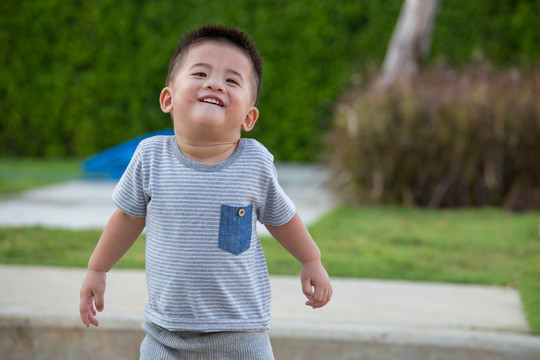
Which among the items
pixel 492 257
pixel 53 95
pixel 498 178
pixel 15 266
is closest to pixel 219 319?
pixel 15 266

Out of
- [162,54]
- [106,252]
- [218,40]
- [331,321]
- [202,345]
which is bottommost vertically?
[162,54]

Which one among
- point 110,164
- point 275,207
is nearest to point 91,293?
point 275,207

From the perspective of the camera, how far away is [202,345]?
2219mm

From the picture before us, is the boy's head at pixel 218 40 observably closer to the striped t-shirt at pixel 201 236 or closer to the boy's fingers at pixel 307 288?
the striped t-shirt at pixel 201 236

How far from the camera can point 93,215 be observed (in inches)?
281

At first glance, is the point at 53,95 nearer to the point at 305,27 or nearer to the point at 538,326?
the point at 305,27

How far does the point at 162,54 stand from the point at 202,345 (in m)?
10.3

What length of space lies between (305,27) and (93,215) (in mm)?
5693

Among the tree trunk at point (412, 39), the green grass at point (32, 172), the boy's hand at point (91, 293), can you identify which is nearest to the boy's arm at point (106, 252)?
the boy's hand at point (91, 293)

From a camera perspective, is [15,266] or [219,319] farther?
[15,266]

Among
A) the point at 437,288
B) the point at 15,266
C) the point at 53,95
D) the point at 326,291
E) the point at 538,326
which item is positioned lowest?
the point at 53,95

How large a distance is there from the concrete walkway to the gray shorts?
1132 mm

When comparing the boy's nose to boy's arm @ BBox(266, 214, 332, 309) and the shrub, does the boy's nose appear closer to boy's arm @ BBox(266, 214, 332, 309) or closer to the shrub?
boy's arm @ BBox(266, 214, 332, 309)

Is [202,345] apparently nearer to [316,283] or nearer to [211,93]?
[316,283]
